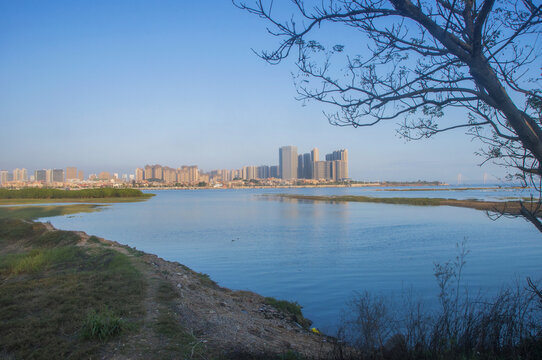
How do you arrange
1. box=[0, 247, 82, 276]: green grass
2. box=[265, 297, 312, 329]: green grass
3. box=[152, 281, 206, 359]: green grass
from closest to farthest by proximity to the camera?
1. box=[152, 281, 206, 359]: green grass
2. box=[265, 297, 312, 329]: green grass
3. box=[0, 247, 82, 276]: green grass

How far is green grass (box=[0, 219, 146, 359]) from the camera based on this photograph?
4617mm

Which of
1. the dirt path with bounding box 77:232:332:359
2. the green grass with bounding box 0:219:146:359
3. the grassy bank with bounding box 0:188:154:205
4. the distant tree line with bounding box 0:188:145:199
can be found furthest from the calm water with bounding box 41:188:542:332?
the distant tree line with bounding box 0:188:145:199

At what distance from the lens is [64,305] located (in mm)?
5945

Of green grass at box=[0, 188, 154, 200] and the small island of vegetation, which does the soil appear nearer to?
the small island of vegetation

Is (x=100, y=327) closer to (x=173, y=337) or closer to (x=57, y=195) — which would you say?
(x=173, y=337)

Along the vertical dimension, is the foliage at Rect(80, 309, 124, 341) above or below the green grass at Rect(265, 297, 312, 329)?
above

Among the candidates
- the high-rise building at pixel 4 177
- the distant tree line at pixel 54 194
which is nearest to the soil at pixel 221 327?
the distant tree line at pixel 54 194

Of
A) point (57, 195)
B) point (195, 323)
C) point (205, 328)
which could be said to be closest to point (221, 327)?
point (205, 328)

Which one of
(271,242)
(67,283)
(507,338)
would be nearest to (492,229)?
(271,242)

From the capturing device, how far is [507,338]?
4.62 m

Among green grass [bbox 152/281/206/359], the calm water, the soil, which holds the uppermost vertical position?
green grass [bbox 152/281/206/359]

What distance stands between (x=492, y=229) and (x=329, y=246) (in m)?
12.2

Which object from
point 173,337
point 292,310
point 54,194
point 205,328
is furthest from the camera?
point 54,194

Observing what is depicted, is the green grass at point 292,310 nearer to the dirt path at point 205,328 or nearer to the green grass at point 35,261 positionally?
the dirt path at point 205,328
